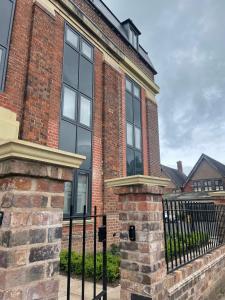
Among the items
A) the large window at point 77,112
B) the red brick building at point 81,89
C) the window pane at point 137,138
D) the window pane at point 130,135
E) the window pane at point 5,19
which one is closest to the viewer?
the window pane at point 5,19

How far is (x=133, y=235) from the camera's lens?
10.5 ft

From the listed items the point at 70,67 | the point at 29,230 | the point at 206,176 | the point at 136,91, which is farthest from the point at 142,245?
the point at 206,176

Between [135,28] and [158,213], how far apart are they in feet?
40.0

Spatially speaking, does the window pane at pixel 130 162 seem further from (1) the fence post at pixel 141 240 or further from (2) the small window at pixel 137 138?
(1) the fence post at pixel 141 240

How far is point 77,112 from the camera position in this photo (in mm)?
8070

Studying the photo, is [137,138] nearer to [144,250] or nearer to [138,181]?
[138,181]

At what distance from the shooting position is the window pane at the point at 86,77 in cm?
861

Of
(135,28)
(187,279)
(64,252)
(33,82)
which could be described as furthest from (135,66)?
(187,279)

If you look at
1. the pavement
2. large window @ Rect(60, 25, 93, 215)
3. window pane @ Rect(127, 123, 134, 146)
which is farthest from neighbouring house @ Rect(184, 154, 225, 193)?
the pavement

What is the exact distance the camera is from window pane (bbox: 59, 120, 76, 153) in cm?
736

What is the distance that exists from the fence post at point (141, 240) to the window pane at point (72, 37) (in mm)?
6843

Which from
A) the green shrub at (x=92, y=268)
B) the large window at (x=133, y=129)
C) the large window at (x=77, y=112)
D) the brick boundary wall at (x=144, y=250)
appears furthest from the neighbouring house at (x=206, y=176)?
the brick boundary wall at (x=144, y=250)

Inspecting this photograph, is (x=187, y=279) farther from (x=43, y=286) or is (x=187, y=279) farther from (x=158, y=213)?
(x=43, y=286)

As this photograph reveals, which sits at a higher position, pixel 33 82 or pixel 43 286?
pixel 33 82
